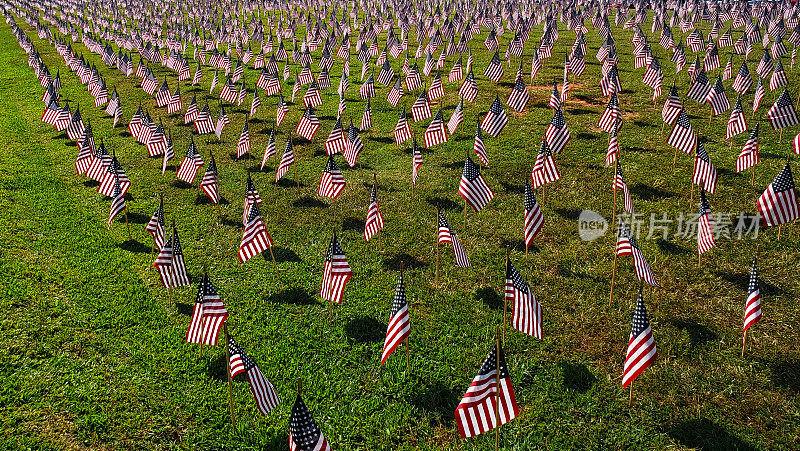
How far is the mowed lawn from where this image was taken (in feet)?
25.6

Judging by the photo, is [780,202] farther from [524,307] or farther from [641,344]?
[524,307]

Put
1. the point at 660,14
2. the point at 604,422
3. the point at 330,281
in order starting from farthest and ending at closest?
1. the point at 660,14
2. the point at 330,281
3. the point at 604,422

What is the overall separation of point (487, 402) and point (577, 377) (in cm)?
254

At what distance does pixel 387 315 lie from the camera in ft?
33.6

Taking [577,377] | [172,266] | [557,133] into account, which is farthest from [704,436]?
[557,133]

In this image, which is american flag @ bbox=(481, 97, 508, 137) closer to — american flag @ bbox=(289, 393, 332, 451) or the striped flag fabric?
the striped flag fabric

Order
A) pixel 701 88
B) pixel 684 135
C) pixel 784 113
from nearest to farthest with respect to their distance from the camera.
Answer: pixel 684 135, pixel 784 113, pixel 701 88

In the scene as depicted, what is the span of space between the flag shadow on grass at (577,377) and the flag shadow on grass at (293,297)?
15.4 ft

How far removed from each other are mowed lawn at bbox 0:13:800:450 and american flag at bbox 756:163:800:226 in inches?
42.1

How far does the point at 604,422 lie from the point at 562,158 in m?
10.6

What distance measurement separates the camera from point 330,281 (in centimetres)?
988

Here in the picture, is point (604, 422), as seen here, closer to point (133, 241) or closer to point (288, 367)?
point (288, 367)

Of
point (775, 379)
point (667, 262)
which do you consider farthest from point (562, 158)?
point (775, 379)

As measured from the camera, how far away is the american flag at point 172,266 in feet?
34.4
